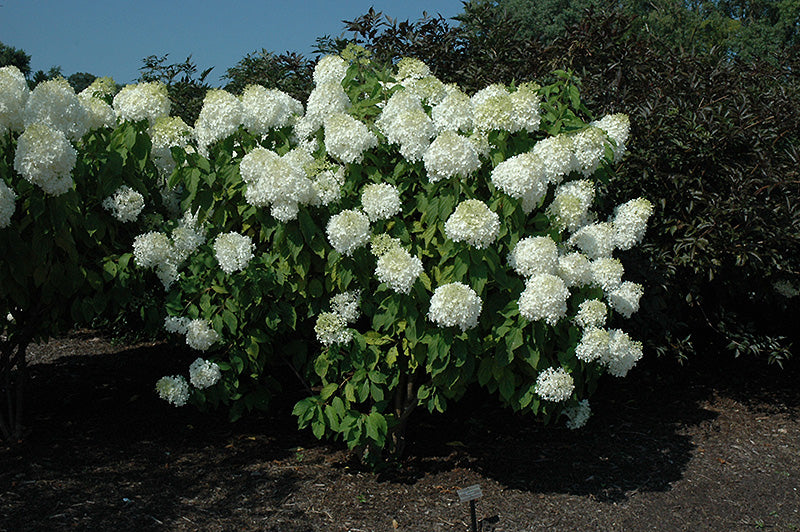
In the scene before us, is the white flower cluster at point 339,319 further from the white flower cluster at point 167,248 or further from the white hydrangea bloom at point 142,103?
the white hydrangea bloom at point 142,103

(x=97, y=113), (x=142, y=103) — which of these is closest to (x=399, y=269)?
(x=142, y=103)

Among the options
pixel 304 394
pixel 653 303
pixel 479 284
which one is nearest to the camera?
pixel 479 284

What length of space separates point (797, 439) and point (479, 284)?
11.2ft

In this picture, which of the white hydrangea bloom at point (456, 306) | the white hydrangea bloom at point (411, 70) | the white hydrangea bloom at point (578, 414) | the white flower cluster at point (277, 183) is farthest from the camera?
the white hydrangea bloom at point (411, 70)

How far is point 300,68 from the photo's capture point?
22.1 ft

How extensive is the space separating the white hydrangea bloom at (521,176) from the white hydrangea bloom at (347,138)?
0.74 m

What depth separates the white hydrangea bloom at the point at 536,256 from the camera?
3552 mm

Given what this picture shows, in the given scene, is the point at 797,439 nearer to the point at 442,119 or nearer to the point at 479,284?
the point at 479,284

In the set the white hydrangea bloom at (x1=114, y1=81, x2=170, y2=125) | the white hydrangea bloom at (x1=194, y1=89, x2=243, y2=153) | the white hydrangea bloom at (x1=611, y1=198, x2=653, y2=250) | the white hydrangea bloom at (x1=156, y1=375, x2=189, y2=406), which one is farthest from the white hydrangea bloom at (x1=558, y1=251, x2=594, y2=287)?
the white hydrangea bloom at (x1=114, y1=81, x2=170, y2=125)

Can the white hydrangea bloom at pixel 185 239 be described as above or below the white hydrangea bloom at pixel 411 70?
below

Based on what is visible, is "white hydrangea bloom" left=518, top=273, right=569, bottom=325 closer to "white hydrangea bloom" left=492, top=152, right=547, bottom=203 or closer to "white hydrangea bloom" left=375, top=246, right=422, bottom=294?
"white hydrangea bloom" left=492, top=152, right=547, bottom=203

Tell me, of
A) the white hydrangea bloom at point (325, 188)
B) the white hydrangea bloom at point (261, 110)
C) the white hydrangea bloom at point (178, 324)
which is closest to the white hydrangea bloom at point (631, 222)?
the white hydrangea bloom at point (325, 188)

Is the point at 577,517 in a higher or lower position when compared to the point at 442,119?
lower

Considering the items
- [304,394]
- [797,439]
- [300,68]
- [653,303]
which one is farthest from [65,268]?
[797,439]
